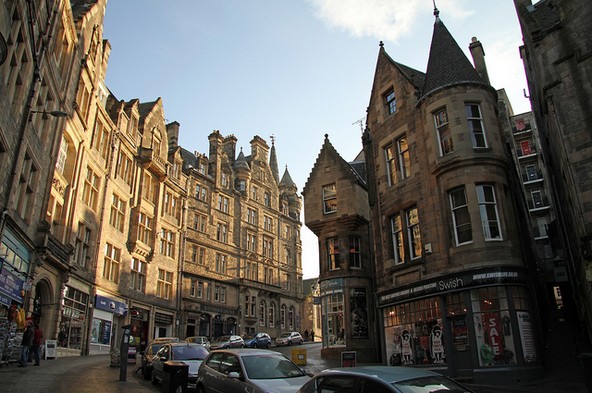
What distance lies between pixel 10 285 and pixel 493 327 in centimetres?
1787

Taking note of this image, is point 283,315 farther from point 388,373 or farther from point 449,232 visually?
point 388,373

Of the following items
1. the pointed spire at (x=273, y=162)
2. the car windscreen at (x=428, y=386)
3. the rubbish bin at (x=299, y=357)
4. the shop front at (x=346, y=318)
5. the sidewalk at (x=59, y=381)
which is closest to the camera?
the car windscreen at (x=428, y=386)

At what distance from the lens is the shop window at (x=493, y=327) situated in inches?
561

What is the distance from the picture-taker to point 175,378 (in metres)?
10.7

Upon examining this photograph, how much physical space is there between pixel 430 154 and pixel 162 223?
27.0 meters

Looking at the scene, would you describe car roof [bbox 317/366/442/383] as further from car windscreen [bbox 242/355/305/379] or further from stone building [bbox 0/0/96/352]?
stone building [bbox 0/0/96/352]

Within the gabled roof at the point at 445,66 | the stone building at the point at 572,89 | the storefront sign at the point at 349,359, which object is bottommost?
the storefront sign at the point at 349,359

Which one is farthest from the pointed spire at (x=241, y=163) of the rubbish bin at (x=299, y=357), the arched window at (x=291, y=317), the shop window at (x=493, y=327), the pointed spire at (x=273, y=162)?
the shop window at (x=493, y=327)

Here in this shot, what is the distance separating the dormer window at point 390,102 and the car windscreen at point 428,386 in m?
17.3

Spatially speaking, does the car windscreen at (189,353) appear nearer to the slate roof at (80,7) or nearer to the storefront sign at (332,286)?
the storefront sign at (332,286)

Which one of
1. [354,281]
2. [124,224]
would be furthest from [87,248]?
[354,281]

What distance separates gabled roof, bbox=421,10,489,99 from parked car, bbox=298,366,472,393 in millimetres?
14680

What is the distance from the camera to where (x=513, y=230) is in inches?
628

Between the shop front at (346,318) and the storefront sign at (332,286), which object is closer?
the shop front at (346,318)
